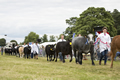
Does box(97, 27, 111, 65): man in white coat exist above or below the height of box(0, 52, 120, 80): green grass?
above

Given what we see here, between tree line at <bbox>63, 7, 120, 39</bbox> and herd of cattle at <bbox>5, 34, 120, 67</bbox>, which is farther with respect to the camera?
tree line at <bbox>63, 7, 120, 39</bbox>

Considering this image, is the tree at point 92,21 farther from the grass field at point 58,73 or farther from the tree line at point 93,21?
the grass field at point 58,73

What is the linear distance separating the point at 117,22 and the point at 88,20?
69.7 ft

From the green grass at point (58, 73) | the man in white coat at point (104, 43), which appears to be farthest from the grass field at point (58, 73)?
the man in white coat at point (104, 43)

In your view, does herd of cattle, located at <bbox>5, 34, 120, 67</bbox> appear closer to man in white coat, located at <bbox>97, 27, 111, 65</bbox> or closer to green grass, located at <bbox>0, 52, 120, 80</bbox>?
man in white coat, located at <bbox>97, 27, 111, 65</bbox>

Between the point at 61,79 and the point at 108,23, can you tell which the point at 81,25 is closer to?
the point at 108,23

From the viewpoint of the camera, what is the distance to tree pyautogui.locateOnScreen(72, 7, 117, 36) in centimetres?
4344

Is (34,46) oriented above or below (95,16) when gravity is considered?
below

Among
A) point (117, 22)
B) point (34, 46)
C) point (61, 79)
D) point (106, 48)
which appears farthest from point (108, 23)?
point (61, 79)

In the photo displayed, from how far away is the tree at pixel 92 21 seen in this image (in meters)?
43.4

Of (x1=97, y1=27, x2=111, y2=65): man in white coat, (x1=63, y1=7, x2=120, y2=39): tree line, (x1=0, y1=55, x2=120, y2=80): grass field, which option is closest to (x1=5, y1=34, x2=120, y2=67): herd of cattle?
(x1=97, y1=27, x2=111, y2=65): man in white coat

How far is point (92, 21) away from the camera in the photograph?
44750mm

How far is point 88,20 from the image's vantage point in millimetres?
45500

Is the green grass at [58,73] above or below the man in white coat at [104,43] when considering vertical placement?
below
